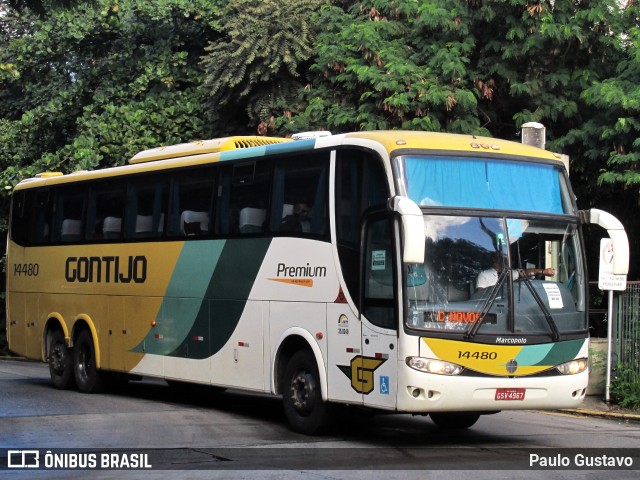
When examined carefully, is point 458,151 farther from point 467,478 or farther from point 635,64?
point 635,64

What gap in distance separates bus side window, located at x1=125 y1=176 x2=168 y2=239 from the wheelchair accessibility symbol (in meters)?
5.80

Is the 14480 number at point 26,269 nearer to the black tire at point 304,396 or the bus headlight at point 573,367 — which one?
the black tire at point 304,396

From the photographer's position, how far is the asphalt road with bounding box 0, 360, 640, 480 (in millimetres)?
10242

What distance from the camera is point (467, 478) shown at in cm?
985

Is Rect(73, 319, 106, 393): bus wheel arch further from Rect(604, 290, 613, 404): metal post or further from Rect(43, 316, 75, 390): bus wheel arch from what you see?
Rect(604, 290, 613, 404): metal post

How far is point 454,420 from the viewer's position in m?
13.9

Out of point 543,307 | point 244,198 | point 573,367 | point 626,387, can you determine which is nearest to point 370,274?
point 543,307

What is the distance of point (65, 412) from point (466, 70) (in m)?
9.88

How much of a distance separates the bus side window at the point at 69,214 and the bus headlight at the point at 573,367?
9447 millimetres

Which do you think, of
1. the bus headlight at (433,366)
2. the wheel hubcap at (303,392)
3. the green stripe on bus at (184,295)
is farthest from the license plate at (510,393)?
the green stripe on bus at (184,295)

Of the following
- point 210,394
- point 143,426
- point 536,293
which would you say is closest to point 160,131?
point 210,394

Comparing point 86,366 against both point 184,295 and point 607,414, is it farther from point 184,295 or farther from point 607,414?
point 607,414

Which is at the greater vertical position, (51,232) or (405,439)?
(51,232)

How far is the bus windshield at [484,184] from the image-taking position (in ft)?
38.7
